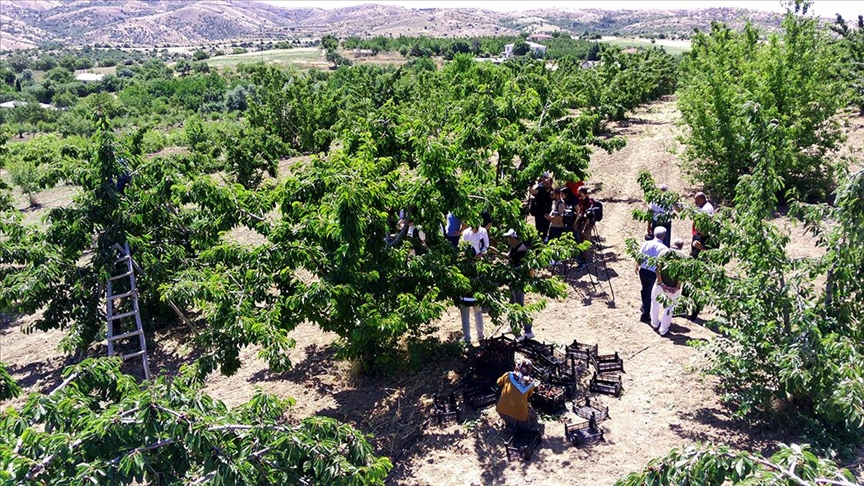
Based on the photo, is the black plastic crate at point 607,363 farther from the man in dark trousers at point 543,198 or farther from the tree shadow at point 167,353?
the tree shadow at point 167,353

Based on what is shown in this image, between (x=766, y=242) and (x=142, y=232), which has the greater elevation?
(x=766, y=242)

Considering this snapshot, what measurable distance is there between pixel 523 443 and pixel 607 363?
6.62 ft

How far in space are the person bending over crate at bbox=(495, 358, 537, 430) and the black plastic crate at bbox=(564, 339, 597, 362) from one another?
151 cm

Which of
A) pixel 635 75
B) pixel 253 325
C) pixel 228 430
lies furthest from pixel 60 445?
pixel 635 75

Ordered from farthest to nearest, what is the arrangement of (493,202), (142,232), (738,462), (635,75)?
1. (635,75)
2. (142,232)
3. (493,202)
4. (738,462)

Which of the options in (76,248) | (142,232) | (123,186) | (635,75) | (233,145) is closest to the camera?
(76,248)

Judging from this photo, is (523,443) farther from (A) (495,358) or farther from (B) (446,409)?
(A) (495,358)

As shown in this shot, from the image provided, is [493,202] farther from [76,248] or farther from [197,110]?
[197,110]

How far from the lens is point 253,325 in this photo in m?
6.68

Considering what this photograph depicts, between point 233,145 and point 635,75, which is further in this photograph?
point 635,75

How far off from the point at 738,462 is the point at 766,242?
146 inches

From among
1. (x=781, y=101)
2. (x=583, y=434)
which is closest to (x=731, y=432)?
(x=583, y=434)

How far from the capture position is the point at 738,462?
3760 mm

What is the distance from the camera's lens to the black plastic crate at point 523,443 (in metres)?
7.00
